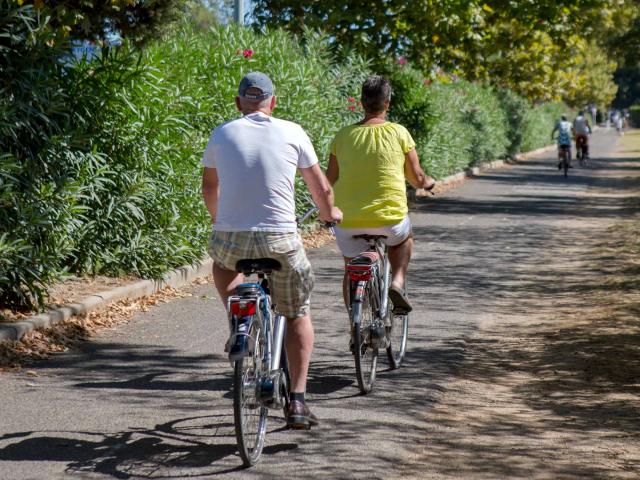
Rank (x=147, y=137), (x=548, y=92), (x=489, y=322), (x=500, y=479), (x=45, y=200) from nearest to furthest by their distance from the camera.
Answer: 1. (x=500, y=479)
2. (x=45, y=200)
3. (x=489, y=322)
4. (x=147, y=137)
5. (x=548, y=92)

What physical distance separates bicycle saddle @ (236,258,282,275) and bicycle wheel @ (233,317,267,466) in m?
0.27

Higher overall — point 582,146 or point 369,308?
point 582,146

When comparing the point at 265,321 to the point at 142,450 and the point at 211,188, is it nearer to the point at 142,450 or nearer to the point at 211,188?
the point at 211,188

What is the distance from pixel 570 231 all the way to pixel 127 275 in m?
9.04

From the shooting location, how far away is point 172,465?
17.6 feet

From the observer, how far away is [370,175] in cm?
721

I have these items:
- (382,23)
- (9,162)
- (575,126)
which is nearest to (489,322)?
(9,162)

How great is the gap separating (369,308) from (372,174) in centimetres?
87

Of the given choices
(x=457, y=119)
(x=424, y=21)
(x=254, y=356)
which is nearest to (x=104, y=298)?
(x=254, y=356)

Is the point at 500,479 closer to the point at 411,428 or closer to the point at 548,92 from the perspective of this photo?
the point at 411,428

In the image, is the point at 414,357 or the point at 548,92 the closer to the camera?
the point at 414,357

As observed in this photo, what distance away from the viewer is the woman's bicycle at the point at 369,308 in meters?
6.82

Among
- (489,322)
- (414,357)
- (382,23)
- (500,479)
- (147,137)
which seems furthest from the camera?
(382,23)

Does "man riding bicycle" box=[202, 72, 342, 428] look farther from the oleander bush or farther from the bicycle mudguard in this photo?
the oleander bush
